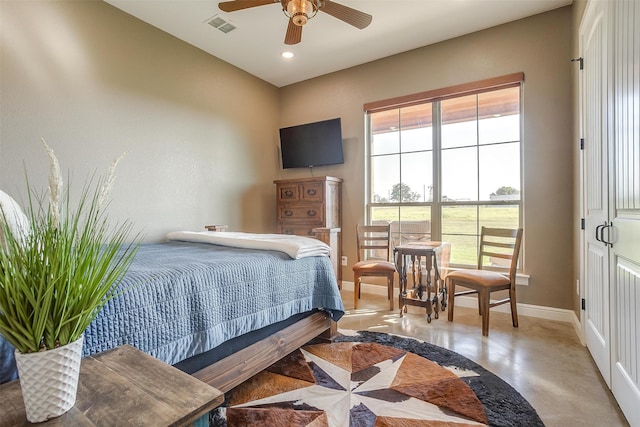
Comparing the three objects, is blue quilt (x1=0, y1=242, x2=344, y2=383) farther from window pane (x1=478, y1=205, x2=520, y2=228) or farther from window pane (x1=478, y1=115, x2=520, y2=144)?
window pane (x1=478, y1=115, x2=520, y2=144)

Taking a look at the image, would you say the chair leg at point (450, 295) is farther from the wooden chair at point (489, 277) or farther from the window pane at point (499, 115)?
the window pane at point (499, 115)

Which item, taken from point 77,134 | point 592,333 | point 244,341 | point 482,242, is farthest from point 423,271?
point 77,134

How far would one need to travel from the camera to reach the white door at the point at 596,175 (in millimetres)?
1727

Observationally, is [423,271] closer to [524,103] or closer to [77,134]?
[524,103]

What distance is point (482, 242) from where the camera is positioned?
296cm

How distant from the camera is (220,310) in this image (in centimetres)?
145

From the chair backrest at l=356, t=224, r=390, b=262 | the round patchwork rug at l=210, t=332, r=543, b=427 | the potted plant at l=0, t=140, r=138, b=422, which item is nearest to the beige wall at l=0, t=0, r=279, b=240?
the chair backrest at l=356, t=224, r=390, b=262

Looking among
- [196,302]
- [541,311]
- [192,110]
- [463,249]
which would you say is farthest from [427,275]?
[192,110]

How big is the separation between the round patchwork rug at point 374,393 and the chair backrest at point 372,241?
1.48 m

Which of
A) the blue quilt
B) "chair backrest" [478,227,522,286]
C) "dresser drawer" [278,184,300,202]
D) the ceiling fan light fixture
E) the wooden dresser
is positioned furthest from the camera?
"dresser drawer" [278,184,300,202]

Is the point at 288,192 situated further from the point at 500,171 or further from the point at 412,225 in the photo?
the point at 500,171

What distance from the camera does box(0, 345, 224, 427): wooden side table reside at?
64 cm

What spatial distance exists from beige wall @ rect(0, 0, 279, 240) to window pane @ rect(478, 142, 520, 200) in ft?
8.99

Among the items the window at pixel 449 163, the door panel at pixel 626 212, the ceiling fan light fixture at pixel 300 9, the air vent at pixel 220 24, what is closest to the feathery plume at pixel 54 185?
the ceiling fan light fixture at pixel 300 9
